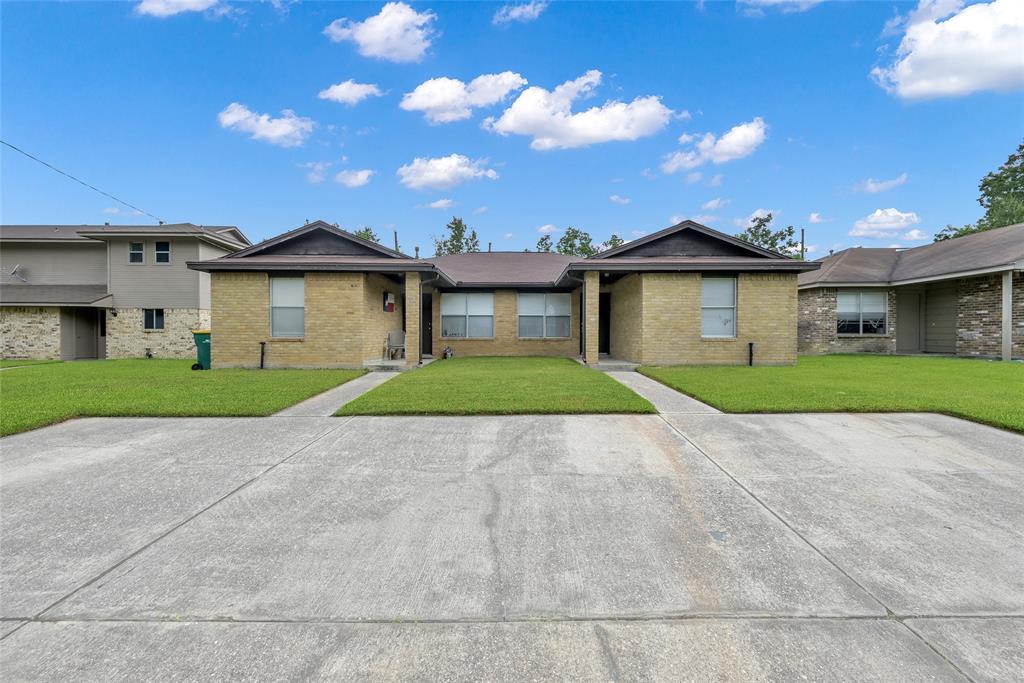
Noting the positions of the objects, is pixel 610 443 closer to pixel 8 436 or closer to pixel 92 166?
pixel 8 436

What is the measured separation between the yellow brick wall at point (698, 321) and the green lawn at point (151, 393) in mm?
8911

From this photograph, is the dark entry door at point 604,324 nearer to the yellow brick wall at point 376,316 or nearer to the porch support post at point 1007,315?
the yellow brick wall at point 376,316

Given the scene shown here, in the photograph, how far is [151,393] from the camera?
8.92 meters

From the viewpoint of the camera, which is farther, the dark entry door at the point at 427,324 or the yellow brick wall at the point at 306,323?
the dark entry door at the point at 427,324

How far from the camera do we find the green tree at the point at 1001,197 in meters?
40.2

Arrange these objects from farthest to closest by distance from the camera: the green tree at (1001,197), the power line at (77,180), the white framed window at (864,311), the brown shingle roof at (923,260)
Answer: the green tree at (1001,197), the white framed window at (864,311), the brown shingle roof at (923,260), the power line at (77,180)

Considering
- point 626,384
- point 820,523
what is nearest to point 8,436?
point 820,523

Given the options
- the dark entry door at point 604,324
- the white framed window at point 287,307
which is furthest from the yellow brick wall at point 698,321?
the white framed window at point 287,307

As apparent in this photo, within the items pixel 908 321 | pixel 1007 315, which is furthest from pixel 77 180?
pixel 908 321

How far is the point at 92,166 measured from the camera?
18500mm

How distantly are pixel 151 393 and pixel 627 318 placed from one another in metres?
13.1

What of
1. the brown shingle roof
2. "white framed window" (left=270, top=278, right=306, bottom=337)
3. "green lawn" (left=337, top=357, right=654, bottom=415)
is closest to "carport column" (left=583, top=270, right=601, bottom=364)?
"green lawn" (left=337, top=357, right=654, bottom=415)

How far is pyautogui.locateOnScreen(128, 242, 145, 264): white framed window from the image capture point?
2017 cm

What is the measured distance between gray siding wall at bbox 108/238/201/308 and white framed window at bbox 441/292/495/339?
11297mm
